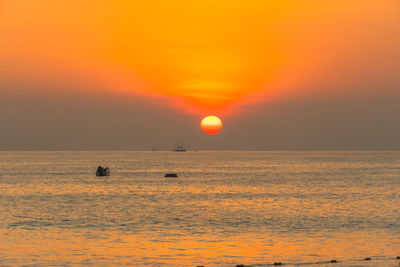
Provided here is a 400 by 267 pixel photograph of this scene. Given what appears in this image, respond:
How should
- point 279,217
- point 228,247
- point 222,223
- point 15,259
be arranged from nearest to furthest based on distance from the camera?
1. point 15,259
2. point 228,247
3. point 222,223
4. point 279,217

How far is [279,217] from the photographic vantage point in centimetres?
6406

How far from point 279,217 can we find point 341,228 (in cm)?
1078

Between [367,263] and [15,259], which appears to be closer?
[367,263]

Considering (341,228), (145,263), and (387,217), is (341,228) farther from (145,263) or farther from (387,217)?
(145,263)

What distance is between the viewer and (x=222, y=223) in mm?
58750

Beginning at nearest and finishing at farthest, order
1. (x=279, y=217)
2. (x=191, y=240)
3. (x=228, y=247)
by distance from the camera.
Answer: (x=228, y=247) → (x=191, y=240) → (x=279, y=217)

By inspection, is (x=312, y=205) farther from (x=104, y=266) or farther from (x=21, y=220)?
(x=104, y=266)

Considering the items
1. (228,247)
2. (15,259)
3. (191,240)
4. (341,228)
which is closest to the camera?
(15,259)

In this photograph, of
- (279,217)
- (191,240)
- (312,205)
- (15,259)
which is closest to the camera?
(15,259)

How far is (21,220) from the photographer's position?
62.4m

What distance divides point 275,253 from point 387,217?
29360 mm

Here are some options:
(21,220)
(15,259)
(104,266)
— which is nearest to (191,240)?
(104,266)

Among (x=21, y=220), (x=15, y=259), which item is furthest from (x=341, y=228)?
(x=21, y=220)

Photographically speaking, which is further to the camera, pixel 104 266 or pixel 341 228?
pixel 341 228
